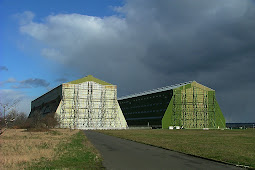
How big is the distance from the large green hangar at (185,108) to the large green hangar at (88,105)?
16.2 m

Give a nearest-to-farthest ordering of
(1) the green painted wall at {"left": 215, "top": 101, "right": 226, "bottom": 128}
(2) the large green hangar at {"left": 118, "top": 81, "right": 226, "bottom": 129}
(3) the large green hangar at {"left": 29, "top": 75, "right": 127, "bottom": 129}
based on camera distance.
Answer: (3) the large green hangar at {"left": 29, "top": 75, "right": 127, "bottom": 129}, (2) the large green hangar at {"left": 118, "top": 81, "right": 226, "bottom": 129}, (1) the green painted wall at {"left": 215, "top": 101, "right": 226, "bottom": 128}

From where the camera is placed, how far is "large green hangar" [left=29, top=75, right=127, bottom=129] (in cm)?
9300

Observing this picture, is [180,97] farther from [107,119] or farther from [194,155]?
[194,155]

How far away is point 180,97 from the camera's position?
102 metres

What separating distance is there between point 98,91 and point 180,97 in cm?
3123

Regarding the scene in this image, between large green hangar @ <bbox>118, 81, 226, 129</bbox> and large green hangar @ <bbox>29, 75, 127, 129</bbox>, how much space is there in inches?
637

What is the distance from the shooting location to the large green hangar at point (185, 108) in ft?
331

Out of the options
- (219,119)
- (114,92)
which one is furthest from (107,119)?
(219,119)

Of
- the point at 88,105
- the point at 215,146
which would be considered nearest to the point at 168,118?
the point at 88,105

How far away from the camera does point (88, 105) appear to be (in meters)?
95.7

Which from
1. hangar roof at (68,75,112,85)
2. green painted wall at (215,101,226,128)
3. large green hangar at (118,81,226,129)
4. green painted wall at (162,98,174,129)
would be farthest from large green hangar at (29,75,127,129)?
green painted wall at (215,101,226,128)

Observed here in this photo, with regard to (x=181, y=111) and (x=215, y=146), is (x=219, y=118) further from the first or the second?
(x=215, y=146)

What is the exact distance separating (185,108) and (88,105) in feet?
120

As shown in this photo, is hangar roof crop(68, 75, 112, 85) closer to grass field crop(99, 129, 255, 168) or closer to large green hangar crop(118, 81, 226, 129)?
large green hangar crop(118, 81, 226, 129)
